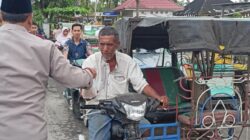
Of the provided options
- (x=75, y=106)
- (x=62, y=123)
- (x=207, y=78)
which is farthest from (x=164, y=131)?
(x=75, y=106)

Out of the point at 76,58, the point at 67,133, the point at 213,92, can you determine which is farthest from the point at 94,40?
the point at 213,92

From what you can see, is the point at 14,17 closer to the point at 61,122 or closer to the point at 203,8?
the point at 61,122

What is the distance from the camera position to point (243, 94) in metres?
5.39

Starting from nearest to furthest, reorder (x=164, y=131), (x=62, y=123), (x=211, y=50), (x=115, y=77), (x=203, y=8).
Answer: (x=115, y=77) → (x=164, y=131) → (x=211, y=50) → (x=62, y=123) → (x=203, y=8)

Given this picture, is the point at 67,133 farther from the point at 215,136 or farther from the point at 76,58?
the point at 215,136

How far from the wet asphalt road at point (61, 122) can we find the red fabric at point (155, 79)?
1416mm

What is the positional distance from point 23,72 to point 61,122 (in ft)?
17.2

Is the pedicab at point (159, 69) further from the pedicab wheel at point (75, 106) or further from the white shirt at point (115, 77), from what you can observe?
the pedicab wheel at point (75, 106)

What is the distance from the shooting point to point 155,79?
5.93m

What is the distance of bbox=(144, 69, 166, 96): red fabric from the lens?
19.2 feet

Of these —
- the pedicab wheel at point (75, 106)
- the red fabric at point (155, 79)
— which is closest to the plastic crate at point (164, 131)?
the red fabric at point (155, 79)

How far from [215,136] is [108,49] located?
1678mm

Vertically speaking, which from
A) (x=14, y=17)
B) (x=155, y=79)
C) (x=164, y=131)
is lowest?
(x=164, y=131)

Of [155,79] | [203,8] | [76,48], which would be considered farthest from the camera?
[203,8]
